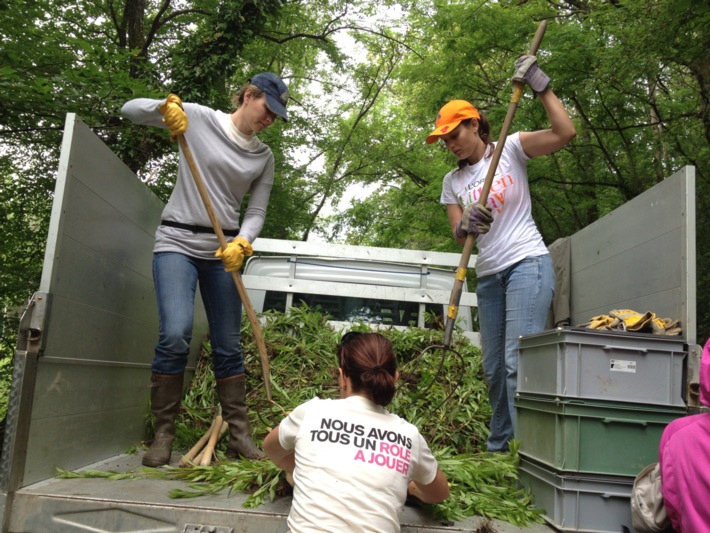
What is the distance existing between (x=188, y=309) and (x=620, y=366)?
199cm

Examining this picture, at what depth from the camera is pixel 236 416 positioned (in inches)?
130

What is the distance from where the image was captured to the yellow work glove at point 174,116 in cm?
305

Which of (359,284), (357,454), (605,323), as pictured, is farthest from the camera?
(359,284)

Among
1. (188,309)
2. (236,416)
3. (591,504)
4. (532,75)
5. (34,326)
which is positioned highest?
(532,75)

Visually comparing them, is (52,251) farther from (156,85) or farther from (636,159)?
(636,159)

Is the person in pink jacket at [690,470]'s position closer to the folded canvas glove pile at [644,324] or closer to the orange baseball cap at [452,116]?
the folded canvas glove pile at [644,324]

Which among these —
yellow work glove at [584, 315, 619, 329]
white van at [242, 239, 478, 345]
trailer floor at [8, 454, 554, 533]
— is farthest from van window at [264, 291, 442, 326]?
trailer floor at [8, 454, 554, 533]

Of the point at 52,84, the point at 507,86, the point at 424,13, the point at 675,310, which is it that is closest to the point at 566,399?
the point at 675,310

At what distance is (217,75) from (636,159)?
7.40m

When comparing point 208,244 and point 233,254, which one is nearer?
point 233,254

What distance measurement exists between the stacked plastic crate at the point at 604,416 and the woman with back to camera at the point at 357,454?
502mm

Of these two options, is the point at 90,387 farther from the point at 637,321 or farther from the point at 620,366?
the point at 637,321

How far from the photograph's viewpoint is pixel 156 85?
331 inches

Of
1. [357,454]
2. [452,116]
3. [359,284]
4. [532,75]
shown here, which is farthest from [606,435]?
[359,284]
